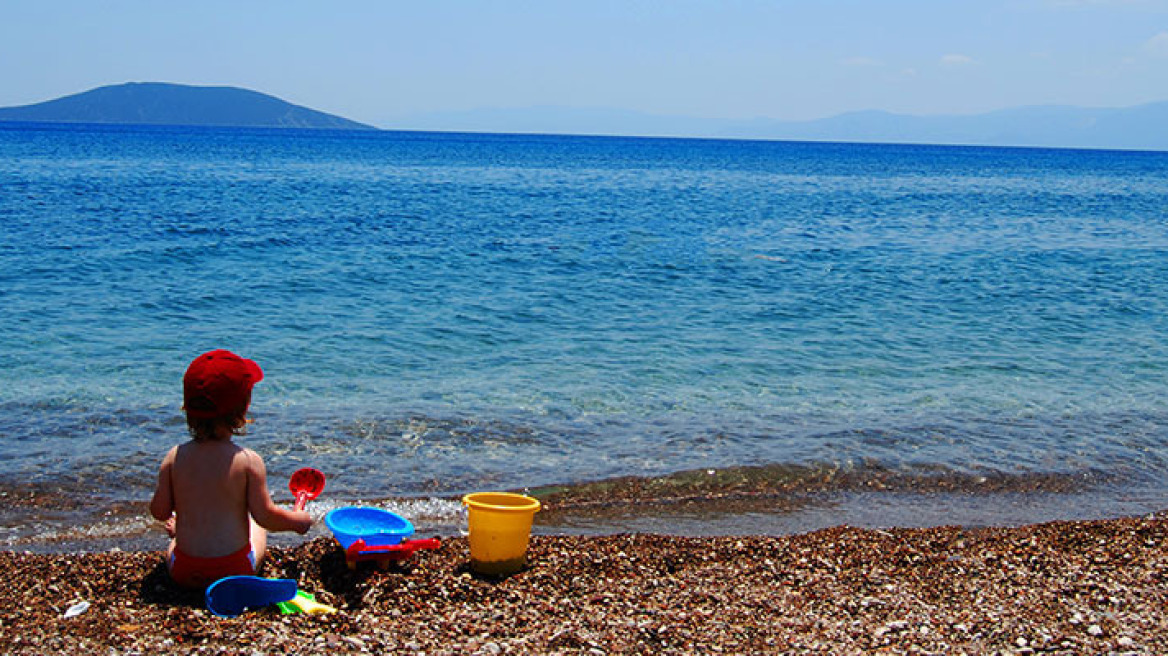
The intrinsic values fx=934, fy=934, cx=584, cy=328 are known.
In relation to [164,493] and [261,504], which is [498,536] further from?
[164,493]

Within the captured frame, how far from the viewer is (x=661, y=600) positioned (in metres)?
5.95

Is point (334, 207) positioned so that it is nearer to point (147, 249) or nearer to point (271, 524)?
point (147, 249)

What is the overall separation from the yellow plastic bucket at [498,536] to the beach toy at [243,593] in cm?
129

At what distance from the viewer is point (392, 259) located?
75.4 ft

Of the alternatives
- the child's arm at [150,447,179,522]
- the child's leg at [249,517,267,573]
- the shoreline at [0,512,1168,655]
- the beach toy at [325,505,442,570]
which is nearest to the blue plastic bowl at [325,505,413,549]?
the beach toy at [325,505,442,570]

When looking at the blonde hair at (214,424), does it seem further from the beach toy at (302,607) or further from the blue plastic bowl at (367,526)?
the blue plastic bowl at (367,526)

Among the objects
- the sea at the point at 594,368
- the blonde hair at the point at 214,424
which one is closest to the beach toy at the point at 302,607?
the blonde hair at the point at 214,424

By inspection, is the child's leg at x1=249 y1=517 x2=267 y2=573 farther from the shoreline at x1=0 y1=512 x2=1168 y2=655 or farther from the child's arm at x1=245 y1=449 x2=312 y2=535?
the child's arm at x1=245 y1=449 x2=312 y2=535

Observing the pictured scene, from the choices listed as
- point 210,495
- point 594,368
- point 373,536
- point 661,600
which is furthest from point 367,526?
point 594,368

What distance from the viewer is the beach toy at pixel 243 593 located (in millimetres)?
5348

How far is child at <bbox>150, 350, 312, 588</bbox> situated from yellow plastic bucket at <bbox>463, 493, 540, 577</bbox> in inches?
45.2

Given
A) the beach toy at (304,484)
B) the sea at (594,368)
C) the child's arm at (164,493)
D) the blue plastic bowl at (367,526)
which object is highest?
the child's arm at (164,493)

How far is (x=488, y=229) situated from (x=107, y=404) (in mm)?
20319

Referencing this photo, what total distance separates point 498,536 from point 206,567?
1.82 m
